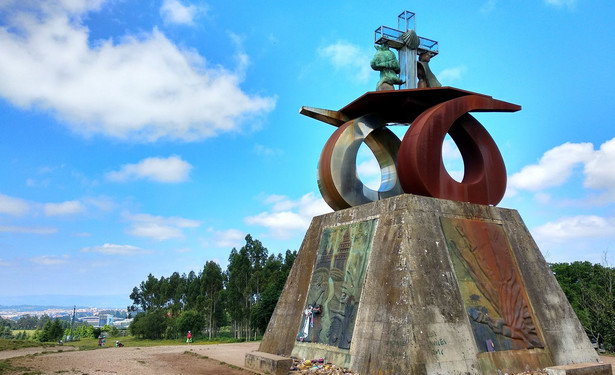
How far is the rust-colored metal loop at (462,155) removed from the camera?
42.5 ft

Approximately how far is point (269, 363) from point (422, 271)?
463 cm

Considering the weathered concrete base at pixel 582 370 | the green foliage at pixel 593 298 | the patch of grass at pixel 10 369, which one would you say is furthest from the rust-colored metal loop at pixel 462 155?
the green foliage at pixel 593 298

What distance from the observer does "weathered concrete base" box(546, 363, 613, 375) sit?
10.1 m

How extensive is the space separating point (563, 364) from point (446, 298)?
3956mm

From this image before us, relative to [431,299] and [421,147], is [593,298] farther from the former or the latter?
[431,299]

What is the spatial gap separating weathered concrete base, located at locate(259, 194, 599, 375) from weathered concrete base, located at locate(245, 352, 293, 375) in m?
1.10

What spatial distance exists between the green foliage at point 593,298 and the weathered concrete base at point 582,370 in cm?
1197

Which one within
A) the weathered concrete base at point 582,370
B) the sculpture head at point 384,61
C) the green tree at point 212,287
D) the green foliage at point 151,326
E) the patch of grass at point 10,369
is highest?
the sculpture head at point 384,61

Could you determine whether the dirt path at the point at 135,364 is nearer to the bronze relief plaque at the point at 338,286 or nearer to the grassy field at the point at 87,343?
the bronze relief plaque at the point at 338,286

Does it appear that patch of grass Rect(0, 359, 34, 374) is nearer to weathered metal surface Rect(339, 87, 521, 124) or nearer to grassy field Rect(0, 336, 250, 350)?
grassy field Rect(0, 336, 250, 350)

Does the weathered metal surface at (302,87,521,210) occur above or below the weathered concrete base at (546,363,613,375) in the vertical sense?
above

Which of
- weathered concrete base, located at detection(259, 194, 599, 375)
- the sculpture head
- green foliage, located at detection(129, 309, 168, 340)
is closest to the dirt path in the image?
weathered concrete base, located at detection(259, 194, 599, 375)

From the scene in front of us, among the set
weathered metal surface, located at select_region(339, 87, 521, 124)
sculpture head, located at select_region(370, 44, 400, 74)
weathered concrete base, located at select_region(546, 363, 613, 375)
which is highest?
sculpture head, located at select_region(370, 44, 400, 74)

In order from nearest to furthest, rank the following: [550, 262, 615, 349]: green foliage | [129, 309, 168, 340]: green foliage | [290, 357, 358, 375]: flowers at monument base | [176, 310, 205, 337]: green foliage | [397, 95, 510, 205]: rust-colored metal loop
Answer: [290, 357, 358, 375]: flowers at monument base
[397, 95, 510, 205]: rust-colored metal loop
[550, 262, 615, 349]: green foliage
[176, 310, 205, 337]: green foliage
[129, 309, 168, 340]: green foliage
